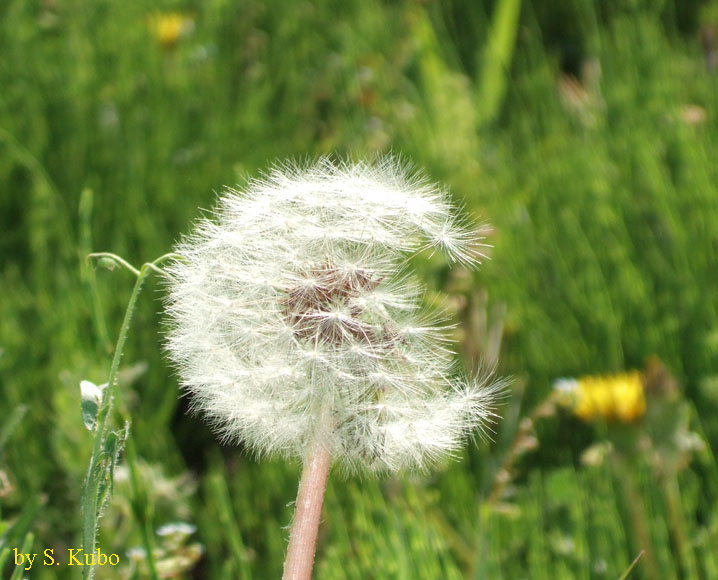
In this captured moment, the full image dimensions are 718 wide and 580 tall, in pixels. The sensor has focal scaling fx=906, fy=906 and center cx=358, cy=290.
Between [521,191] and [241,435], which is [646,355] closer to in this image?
[521,191]

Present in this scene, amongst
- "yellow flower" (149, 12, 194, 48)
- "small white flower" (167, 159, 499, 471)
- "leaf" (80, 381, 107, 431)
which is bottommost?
"leaf" (80, 381, 107, 431)

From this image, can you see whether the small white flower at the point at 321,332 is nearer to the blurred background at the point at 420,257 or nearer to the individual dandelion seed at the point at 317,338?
the individual dandelion seed at the point at 317,338

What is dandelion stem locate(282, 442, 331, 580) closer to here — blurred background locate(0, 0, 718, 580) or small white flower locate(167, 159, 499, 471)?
small white flower locate(167, 159, 499, 471)

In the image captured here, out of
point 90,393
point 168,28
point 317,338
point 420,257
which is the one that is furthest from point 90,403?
point 168,28

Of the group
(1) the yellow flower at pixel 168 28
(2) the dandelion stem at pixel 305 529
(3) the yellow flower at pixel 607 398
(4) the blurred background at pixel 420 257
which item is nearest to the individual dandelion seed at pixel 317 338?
(2) the dandelion stem at pixel 305 529

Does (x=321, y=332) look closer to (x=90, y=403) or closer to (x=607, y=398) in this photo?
(x=90, y=403)

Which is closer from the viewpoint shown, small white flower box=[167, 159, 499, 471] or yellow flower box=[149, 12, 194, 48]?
small white flower box=[167, 159, 499, 471]

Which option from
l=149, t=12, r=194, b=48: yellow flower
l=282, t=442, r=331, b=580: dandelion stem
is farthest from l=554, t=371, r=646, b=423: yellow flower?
l=149, t=12, r=194, b=48: yellow flower

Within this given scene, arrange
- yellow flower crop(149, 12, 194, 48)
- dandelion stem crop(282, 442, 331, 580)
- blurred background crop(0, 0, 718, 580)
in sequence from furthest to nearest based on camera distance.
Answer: yellow flower crop(149, 12, 194, 48) < blurred background crop(0, 0, 718, 580) < dandelion stem crop(282, 442, 331, 580)
